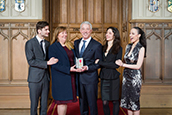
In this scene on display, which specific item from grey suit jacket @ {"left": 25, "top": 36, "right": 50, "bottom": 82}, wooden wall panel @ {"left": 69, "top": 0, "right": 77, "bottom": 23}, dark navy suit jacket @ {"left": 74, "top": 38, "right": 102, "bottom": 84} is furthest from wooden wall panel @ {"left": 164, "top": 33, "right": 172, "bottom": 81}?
grey suit jacket @ {"left": 25, "top": 36, "right": 50, "bottom": 82}

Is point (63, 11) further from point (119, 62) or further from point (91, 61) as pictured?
point (119, 62)

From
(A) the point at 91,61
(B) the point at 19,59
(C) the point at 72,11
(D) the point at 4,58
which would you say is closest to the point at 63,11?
(C) the point at 72,11

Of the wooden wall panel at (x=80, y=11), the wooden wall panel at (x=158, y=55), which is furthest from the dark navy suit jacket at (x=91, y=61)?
the wooden wall panel at (x=80, y=11)

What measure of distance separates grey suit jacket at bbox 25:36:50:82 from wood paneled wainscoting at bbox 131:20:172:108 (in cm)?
265

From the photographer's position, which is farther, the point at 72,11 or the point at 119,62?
the point at 72,11

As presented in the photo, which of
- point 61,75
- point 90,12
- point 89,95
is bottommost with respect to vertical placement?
point 89,95

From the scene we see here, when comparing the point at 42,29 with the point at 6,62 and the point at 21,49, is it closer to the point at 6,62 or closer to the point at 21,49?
the point at 21,49

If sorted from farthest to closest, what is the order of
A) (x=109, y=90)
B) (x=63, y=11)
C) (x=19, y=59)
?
(x=63, y=11) → (x=19, y=59) → (x=109, y=90)

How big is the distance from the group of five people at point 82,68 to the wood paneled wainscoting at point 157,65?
70.4 inches

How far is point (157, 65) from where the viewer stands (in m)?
4.31

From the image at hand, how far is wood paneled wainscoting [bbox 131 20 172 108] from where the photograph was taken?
4227mm

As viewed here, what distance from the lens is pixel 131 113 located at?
268 centimetres

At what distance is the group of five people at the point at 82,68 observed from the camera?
102 inches

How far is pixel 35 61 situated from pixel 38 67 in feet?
0.36
